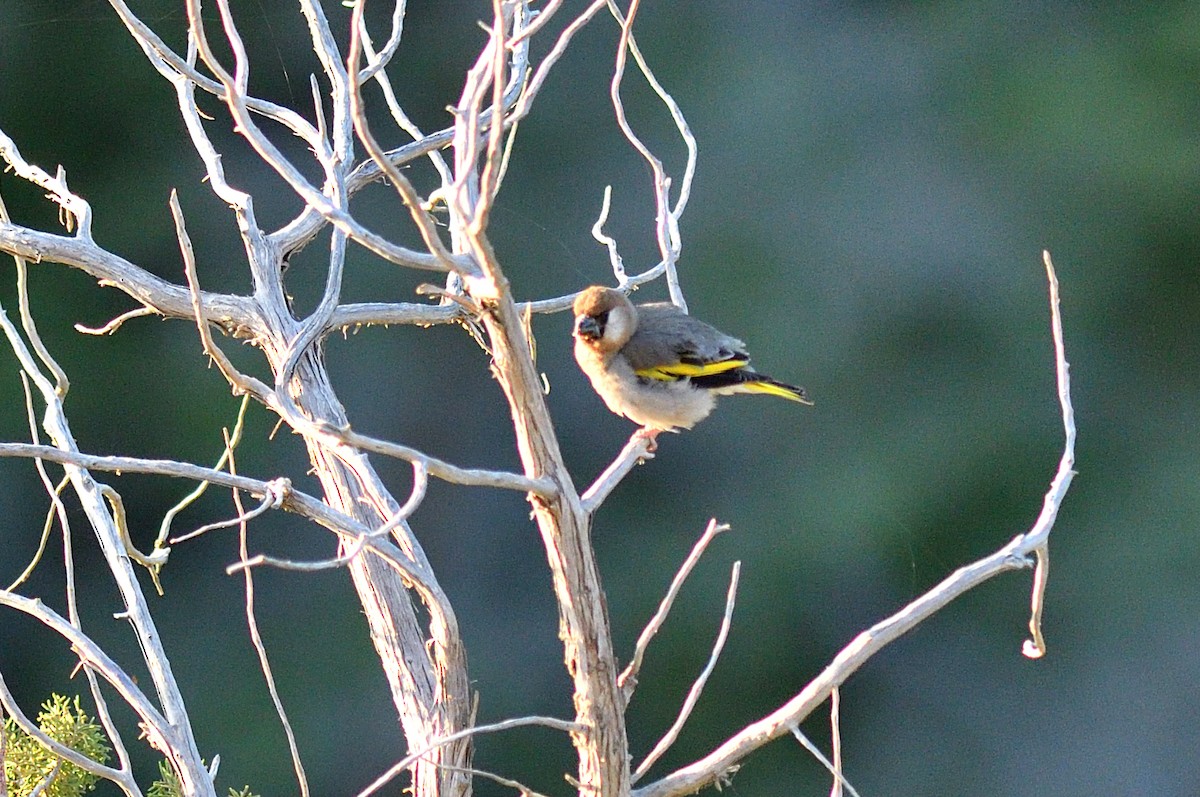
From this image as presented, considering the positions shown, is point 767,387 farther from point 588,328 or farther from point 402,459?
point 402,459

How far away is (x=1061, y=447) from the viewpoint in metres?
7.34

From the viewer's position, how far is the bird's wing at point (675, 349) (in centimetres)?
294

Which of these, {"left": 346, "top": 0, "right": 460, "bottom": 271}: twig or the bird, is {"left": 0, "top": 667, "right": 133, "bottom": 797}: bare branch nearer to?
{"left": 346, "top": 0, "right": 460, "bottom": 271}: twig

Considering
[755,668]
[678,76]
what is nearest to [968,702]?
[755,668]

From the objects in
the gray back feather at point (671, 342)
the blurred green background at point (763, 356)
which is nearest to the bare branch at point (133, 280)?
the gray back feather at point (671, 342)

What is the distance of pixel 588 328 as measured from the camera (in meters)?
2.88

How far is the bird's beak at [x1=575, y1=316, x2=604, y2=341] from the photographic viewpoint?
9.43ft

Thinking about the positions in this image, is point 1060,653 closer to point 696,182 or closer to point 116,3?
point 696,182

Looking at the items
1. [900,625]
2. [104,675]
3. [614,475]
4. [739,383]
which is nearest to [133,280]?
[104,675]

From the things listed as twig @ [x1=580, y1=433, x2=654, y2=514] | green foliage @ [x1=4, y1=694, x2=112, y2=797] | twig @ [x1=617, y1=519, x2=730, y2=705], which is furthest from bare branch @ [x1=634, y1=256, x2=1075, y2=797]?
green foliage @ [x1=4, y1=694, x2=112, y2=797]

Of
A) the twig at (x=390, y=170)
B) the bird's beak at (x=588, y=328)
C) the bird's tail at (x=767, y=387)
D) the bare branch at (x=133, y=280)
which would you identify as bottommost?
the bird's tail at (x=767, y=387)

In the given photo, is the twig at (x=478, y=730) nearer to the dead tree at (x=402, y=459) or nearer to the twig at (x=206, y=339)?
the dead tree at (x=402, y=459)

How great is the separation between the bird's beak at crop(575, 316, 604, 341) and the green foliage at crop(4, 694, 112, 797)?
117 centimetres

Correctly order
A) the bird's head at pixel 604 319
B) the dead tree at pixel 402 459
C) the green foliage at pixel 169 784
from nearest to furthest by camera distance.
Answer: the dead tree at pixel 402 459 → the green foliage at pixel 169 784 → the bird's head at pixel 604 319
